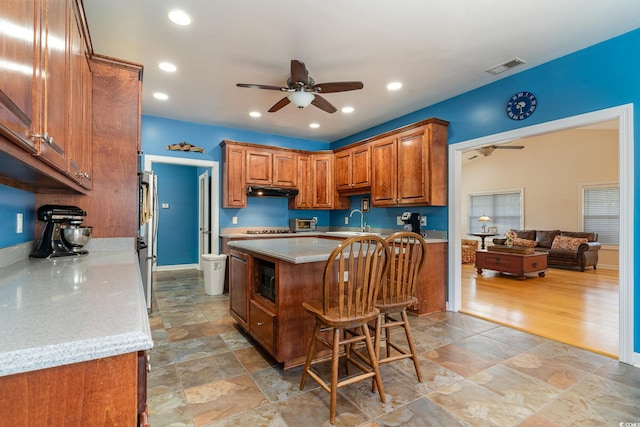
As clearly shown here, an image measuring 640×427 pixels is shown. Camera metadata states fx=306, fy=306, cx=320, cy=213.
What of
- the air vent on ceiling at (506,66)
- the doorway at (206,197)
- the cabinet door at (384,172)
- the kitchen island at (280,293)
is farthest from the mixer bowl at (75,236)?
the air vent on ceiling at (506,66)

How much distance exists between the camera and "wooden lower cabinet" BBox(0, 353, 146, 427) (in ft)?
1.94

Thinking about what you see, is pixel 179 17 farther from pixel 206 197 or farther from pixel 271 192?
pixel 206 197

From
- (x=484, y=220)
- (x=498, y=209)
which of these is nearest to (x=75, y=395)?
(x=484, y=220)

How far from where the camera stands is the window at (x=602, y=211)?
700 centimetres

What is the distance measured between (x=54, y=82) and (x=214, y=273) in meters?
3.54

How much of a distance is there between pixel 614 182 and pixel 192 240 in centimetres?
948

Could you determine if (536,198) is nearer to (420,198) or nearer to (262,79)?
(420,198)

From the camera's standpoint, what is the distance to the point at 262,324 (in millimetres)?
2453

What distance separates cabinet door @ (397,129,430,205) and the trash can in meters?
2.70

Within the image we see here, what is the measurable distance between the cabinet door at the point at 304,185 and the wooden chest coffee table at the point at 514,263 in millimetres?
3836

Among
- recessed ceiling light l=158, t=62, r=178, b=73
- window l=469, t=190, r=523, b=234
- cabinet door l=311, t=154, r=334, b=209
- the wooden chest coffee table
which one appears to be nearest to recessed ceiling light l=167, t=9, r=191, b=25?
recessed ceiling light l=158, t=62, r=178, b=73

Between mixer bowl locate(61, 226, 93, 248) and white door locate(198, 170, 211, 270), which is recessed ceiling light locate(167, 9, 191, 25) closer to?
mixer bowl locate(61, 226, 93, 248)

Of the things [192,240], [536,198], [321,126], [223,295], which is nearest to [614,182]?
[536,198]

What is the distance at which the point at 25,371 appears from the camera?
0.58m
